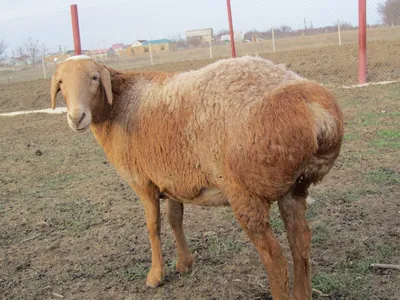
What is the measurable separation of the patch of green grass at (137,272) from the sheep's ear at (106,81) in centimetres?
140

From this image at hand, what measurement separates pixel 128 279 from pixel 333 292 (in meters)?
1.59

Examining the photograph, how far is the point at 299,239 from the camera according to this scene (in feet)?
10.5

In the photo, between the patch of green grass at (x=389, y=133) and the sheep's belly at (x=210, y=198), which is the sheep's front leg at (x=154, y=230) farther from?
the patch of green grass at (x=389, y=133)

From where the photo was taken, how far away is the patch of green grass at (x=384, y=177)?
5.36 meters

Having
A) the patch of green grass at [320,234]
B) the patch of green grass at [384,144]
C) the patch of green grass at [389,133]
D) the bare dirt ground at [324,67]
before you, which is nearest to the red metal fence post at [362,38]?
the bare dirt ground at [324,67]

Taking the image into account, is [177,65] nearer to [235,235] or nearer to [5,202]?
[5,202]

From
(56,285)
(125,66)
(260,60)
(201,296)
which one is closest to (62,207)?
(56,285)

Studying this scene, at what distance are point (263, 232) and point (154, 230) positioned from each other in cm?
113

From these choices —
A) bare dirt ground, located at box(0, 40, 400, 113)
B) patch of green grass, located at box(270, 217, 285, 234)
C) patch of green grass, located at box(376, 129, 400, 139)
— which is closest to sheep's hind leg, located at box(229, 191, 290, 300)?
patch of green grass, located at box(270, 217, 285, 234)

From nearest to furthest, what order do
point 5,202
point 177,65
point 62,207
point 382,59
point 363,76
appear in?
point 62,207
point 5,202
point 363,76
point 382,59
point 177,65

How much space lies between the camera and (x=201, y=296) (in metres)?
3.54

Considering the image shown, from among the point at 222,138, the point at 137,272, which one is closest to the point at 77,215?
the point at 137,272

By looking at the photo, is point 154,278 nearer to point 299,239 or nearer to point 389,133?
point 299,239

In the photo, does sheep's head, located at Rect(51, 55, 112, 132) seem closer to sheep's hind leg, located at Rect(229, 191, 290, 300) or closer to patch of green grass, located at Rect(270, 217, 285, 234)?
sheep's hind leg, located at Rect(229, 191, 290, 300)
